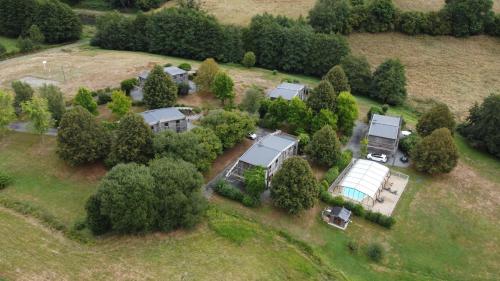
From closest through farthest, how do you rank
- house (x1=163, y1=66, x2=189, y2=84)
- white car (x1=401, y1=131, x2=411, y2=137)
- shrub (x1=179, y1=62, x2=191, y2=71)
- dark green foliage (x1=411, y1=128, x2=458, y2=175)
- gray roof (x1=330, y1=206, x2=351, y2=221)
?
gray roof (x1=330, y1=206, x2=351, y2=221) < dark green foliage (x1=411, y1=128, x2=458, y2=175) < white car (x1=401, y1=131, x2=411, y2=137) < house (x1=163, y1=66, x2=189, y2=84) < shrub (x1=179, y1=62, x2=191, y2=71)

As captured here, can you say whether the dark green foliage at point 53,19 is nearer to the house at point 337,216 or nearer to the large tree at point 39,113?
the large tree at point 39,113

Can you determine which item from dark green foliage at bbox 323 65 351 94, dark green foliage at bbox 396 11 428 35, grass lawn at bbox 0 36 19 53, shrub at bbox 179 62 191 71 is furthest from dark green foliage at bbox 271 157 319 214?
grass lawn at bbox 0 36 19 53

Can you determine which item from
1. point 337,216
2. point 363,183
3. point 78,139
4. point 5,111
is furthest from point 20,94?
point 363,183

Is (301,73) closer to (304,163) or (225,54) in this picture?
(225,54)

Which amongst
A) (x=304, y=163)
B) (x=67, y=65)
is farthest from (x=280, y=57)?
(x=304, y=163)

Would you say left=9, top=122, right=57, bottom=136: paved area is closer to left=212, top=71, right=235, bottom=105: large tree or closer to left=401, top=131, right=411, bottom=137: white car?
left=212, top=71, right=235, bottom=105: large tree

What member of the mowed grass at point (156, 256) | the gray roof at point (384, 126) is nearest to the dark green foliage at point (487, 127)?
the gray roof at point (384, 126)
